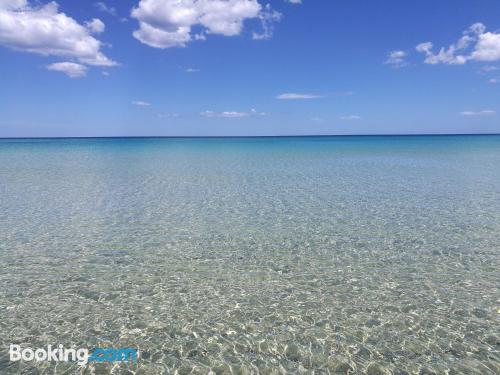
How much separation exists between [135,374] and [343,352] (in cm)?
348

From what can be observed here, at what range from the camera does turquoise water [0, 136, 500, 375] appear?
5.96m

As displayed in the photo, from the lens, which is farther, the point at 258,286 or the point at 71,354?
the point at 258,286

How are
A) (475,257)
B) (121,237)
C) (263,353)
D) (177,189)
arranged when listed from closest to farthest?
1. (263,353)
2. (475,257)
3. (121,237)
4. (177,189)

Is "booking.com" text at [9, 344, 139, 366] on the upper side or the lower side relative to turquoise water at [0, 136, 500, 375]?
lower

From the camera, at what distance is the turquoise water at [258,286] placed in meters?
5.96

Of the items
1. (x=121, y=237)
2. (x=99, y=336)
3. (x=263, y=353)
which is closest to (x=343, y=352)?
(x=263, y=353)

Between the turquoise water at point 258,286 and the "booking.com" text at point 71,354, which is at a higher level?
the turquoise water at point 258,286

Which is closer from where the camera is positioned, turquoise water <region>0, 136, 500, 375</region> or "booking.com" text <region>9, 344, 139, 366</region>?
→ "booking.com" text <region>9, 344, 139, 366</region>

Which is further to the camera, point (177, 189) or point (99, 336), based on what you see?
point (177, 189)

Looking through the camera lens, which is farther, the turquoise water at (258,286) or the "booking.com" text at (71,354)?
the turquoise water at (258,286)

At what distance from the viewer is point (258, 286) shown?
8422 mm

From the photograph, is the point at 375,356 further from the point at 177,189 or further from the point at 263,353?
the point at 177,189

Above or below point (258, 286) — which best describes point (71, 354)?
below

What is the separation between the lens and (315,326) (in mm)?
6746
